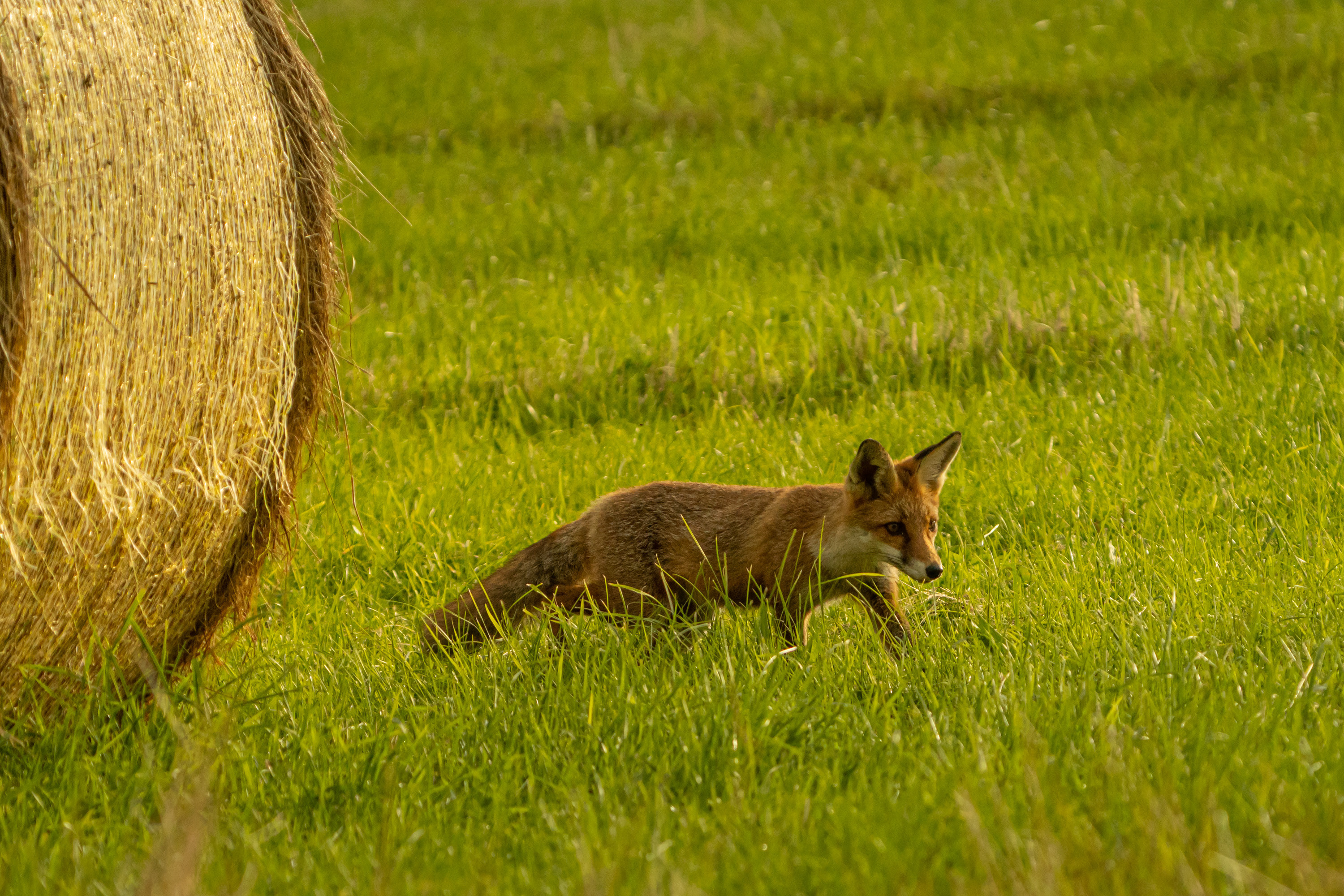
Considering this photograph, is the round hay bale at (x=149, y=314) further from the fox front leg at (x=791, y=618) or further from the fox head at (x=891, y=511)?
the fox head at (x=891, y=511)

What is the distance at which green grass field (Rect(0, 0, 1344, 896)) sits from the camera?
12.6 feet

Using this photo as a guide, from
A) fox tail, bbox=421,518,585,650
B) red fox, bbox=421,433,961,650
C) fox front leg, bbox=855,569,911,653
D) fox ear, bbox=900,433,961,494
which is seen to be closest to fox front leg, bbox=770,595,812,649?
red fox, bbox=421,433,961,650

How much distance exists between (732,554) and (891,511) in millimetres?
777

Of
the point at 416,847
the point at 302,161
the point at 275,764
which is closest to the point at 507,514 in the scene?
the point at 302,161

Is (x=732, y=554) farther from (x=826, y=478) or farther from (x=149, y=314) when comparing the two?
(x=149, y=314)

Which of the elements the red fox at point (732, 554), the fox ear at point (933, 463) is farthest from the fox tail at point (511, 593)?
the fox ear at point (933, 463)

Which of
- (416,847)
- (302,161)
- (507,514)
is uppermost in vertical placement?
(302,161)

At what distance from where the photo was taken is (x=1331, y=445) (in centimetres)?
712

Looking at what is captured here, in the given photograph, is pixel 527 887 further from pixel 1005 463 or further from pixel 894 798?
pixel 1005 463

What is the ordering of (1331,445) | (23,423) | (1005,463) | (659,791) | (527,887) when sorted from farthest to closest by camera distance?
1. (1005,463)
2. (1331,445)
3. (23,423)
4. (659,791)
5. (527,887)

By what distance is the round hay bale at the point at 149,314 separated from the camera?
177 inches

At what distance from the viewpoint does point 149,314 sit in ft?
16.2

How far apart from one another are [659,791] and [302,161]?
131 inches

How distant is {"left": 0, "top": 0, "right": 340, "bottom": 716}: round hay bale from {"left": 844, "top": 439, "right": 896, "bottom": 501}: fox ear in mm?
2362
